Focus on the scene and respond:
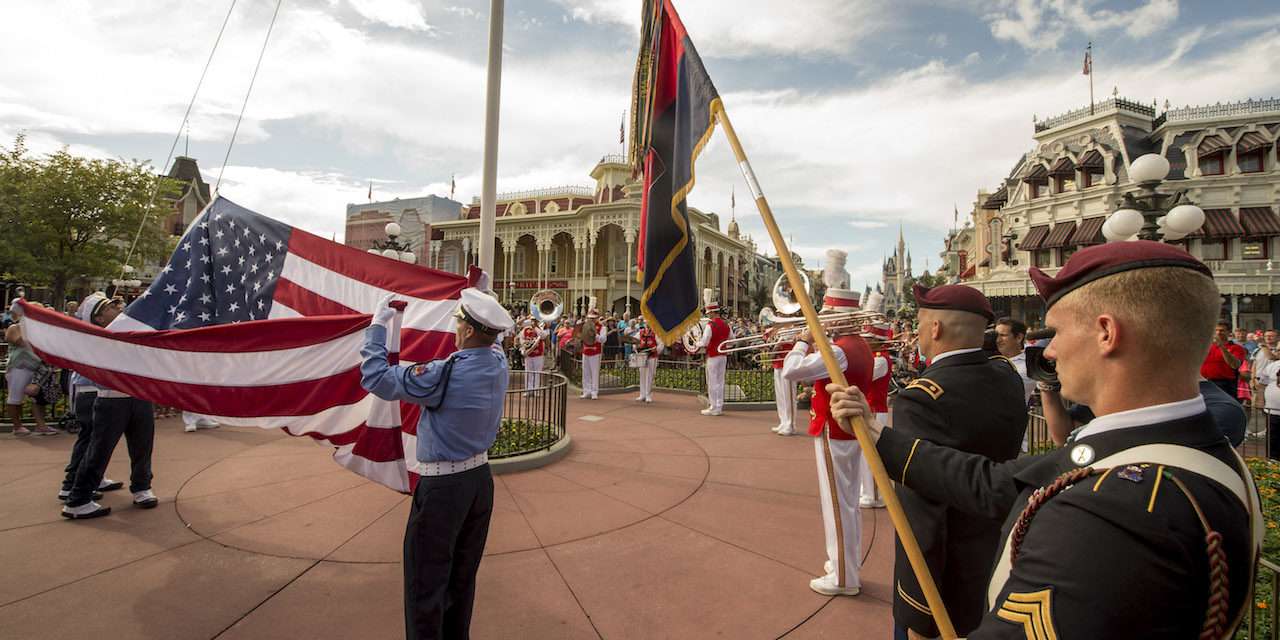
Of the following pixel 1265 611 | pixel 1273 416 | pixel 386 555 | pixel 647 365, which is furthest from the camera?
pixel 647 365

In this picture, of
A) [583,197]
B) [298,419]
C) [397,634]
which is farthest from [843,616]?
[583,197]

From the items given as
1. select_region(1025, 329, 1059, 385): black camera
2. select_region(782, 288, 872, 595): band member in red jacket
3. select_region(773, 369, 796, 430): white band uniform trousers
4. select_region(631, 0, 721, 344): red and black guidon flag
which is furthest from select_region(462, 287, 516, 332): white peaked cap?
select_region(773, 369, 796, 430): white band uniform trousers

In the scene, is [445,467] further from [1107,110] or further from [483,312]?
[1107,110]

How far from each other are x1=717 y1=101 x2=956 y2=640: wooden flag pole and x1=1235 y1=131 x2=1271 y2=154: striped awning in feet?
130

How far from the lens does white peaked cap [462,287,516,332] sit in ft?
10.5

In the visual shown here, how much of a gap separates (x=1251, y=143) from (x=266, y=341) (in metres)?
41.6

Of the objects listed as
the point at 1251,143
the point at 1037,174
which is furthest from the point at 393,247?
the point at 1251,143

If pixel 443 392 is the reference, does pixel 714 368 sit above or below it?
below

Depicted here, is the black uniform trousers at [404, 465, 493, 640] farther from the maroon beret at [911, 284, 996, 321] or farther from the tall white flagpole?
the tall white flagpole

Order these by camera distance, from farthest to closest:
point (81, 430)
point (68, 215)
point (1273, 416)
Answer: point (68, 215) < point (1273, 416) < point (81, 430)

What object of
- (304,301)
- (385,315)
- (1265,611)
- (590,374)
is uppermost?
(304,301)

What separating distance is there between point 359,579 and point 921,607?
3813mm

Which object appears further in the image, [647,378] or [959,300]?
[647,378]

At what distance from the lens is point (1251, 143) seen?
90.1 ft
